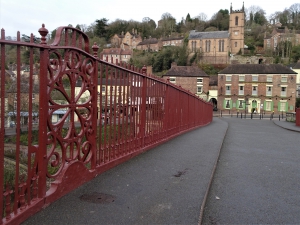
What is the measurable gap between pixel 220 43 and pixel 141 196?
83.8 metres

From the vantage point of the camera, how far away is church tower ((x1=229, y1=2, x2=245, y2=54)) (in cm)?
8388

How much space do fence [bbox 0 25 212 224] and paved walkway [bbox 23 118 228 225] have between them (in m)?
0.18

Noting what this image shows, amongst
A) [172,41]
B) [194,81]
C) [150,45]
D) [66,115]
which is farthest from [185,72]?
[66,115]

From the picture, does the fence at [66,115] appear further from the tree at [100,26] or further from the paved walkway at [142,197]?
the tree at [100,26]

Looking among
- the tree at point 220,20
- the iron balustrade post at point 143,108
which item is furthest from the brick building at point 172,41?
the iron balustrade post at point 143,108

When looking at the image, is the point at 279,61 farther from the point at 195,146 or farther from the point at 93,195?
the point at 93,195

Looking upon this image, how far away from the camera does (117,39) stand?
350 feet

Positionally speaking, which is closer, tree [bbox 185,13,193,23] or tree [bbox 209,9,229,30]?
tree [bbox 209,9,229,30]

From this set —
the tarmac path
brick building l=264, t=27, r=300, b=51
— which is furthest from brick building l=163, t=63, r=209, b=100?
the tarmac path

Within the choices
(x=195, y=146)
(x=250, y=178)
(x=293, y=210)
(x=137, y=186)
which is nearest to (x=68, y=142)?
(x=137, y=186)

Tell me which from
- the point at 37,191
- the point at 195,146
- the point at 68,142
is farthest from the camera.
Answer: the point at 195,146

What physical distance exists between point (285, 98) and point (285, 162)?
1923 inches

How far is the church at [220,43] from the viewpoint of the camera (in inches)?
3199

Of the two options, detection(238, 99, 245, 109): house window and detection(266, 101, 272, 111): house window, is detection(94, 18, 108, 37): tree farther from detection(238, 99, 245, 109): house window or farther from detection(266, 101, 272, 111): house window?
detection(266, 101, 272, 111): house window
